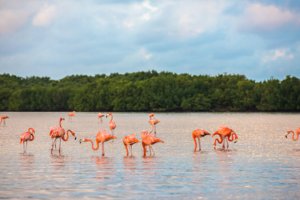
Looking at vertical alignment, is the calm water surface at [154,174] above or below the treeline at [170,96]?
below

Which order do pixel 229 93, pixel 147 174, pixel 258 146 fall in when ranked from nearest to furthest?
pixel 147 174
pixel 258 146
pixel 229 93

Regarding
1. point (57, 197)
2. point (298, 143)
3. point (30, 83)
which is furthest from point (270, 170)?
point (30, 83)

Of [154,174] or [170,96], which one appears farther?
[170,96]

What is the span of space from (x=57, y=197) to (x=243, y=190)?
15.9 feet

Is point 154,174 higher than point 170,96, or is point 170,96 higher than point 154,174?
point 170,96

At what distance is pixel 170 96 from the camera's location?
12700 centimetres

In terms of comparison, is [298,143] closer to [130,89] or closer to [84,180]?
[84,180]

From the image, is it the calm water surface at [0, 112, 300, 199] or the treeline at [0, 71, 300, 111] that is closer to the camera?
the calm water surface at [0, 112, 300, 199]

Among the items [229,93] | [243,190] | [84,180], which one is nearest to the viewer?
[243,190]

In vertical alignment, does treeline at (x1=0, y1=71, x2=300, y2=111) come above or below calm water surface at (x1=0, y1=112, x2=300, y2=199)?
above

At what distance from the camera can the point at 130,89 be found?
133 metres

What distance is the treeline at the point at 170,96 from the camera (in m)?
114

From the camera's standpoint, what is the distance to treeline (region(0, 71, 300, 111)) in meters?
114

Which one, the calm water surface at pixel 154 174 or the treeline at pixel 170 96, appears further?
the treeline at pixel 170 96
